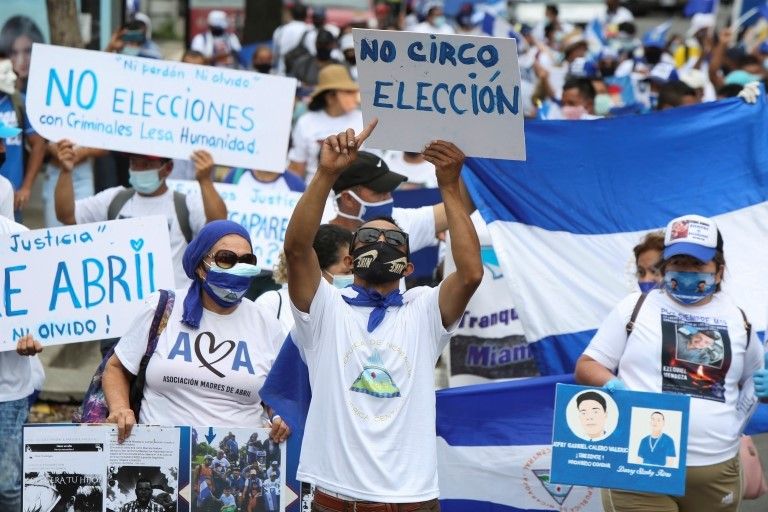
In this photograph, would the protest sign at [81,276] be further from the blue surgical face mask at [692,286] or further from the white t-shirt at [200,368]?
the blue surgical face mask at [692,286]

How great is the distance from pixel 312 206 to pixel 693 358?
5.77 feet

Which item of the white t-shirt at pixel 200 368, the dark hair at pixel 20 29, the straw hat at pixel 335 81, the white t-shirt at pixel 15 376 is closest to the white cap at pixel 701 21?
the dark hair at pixel 20 29

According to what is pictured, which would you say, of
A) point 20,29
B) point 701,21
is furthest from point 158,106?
point 701,21

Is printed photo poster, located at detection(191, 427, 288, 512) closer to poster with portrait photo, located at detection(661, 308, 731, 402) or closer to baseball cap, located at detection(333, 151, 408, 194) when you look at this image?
poster with portrait photo, located at detection(661, 308, 731, 402)

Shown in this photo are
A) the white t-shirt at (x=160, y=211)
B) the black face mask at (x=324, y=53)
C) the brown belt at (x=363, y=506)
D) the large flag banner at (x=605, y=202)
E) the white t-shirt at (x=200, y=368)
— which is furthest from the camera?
the black face mask at (x=324, y=53)

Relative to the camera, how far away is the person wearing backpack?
768 centimetres

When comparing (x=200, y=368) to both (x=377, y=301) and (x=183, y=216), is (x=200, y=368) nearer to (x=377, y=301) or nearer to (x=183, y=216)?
(x=377, y=301)

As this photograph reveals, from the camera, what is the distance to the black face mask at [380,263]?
16.4 ft

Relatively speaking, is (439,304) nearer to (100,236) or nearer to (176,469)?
(176,469)

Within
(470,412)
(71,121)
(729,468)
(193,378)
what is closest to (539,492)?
(470,412)

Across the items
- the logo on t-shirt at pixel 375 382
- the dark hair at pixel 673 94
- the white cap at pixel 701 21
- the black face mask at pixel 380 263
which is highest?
the white cap at pixel 701 21

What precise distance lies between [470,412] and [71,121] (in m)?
2.99

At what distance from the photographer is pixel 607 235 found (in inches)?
290

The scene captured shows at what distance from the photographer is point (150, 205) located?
25.4ft
